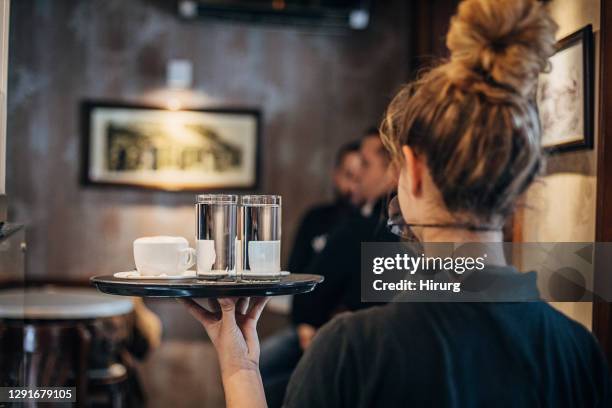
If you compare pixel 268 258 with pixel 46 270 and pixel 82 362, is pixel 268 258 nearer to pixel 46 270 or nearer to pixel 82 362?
pixel 82 362

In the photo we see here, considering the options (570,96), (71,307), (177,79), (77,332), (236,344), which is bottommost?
(77,332)

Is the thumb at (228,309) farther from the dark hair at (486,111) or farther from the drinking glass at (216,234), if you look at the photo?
the dark hair at (486,111)

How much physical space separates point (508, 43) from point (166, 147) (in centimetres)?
332

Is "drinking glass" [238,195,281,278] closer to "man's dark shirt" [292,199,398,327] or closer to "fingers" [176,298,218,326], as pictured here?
"fingers" [176,298,218,326]

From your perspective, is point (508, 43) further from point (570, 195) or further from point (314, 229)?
point (314, 229)

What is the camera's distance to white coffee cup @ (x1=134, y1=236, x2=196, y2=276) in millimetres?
1293

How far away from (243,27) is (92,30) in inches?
33.5

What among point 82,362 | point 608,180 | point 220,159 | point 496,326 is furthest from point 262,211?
point 220,159

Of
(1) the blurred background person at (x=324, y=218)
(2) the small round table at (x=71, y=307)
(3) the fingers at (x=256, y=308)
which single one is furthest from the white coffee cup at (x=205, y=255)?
(1) the blurred background person at (x=324, y=218)

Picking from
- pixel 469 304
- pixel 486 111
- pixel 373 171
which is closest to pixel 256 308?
pixel 469 304

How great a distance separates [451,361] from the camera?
3.24 ft

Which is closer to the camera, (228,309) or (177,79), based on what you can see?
(228,309)

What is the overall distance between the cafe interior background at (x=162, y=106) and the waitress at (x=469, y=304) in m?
2.99

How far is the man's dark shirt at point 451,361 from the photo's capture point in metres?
0.96
